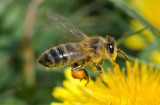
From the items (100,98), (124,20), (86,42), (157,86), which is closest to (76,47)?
(86,42)

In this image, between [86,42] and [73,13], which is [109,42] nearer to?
[86,42]

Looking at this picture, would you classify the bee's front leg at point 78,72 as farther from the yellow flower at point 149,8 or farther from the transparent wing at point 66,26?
the yellow flower at point 149,8

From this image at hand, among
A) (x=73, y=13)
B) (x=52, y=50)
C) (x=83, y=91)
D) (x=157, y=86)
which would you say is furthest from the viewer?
(x=73, y=13)

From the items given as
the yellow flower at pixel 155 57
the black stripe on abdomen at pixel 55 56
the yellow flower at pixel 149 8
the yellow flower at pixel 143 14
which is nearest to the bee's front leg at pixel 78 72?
the black stripe on abdomen at pixel 55 56

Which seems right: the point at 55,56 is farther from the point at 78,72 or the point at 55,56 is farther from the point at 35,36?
the point at 35,36

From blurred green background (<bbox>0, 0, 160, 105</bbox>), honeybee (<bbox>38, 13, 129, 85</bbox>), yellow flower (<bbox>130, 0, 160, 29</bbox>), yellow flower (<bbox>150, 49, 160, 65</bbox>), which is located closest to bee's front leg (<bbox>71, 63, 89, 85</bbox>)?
honeybee (<bbox>38, 13, 129, 85</bbox>)

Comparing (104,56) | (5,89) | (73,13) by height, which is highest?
(73,13)
